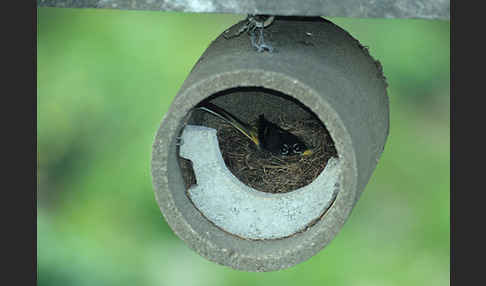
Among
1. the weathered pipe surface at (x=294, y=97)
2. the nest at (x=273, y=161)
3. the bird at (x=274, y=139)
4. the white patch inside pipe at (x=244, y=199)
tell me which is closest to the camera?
the weathered pipe surface at (x=294, y=97)

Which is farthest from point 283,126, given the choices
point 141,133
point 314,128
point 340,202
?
point 340,202

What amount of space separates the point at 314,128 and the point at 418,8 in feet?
5.72

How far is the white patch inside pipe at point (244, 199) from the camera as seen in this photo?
3748mm

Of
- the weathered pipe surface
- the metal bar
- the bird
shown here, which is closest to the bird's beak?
the bird

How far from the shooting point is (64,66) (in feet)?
20.5

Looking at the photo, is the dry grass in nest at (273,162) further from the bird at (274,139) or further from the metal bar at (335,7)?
the metal bar at (335,7)

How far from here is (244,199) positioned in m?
3.90

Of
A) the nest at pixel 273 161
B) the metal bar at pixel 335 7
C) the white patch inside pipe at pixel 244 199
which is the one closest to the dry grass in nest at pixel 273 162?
the nest at pixel 273 161

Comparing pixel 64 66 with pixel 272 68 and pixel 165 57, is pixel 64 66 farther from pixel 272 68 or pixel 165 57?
pixel 272 68

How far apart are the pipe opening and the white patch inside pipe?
14.7 inches

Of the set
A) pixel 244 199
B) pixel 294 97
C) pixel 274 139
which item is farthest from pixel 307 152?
pixel 294 97

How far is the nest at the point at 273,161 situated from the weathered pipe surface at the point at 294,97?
0.70m

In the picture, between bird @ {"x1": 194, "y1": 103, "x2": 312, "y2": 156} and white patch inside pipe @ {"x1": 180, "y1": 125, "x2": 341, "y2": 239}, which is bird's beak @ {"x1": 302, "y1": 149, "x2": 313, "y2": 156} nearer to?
bird @ {"x1": 194, "y1": 103, "x2": 312, "y2": 156}

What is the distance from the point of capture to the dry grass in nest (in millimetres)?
4508
